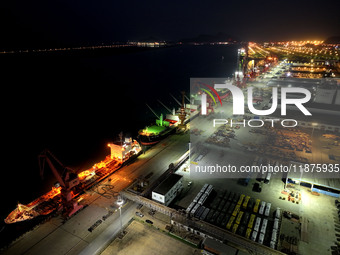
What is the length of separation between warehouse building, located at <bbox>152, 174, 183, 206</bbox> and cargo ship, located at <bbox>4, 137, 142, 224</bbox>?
423 inches

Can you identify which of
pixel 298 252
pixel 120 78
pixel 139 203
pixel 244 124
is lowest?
pixel 298 252

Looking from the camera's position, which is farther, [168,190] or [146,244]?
[168,190]

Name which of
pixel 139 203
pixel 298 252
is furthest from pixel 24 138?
pixel 298 252

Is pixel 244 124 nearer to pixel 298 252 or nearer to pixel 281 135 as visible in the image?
pixel 281 135

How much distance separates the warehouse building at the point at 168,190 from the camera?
100 feet

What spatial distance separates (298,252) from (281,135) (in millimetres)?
31879

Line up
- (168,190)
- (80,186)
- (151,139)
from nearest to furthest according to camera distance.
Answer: (168,190) < (80,186) < (151,139)

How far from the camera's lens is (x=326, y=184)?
33.7 meters

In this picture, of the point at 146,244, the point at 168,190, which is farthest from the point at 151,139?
the point at 146,244

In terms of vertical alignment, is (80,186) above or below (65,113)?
below

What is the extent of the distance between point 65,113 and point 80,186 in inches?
1953

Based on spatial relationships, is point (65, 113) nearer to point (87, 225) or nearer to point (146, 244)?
point (87, 225)

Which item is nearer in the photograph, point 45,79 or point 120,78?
point 45,79

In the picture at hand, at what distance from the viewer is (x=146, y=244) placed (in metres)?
25.5
